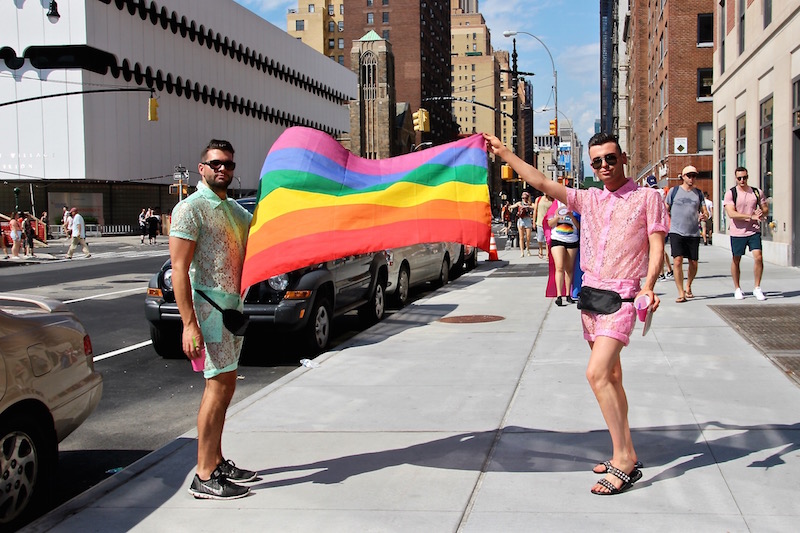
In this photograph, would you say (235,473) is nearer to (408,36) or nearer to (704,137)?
(704,137)

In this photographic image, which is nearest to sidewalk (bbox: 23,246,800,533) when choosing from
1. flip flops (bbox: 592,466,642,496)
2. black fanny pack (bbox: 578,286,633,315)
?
flip flops (bbox: 592,466,642,496)

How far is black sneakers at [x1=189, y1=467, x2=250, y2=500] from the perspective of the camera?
4.66 meters

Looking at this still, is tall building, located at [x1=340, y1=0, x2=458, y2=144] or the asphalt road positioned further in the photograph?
tall building, located at [x1=340, y1=0, x2=458, y2=144]

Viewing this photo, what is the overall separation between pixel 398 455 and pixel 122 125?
55130 mm

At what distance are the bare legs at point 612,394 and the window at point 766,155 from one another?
17362mm

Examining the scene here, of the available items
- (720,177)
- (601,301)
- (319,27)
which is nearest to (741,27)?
(720,177)

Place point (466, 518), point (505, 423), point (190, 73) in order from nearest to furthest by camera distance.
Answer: point (466, 518) → point (505, 423) → point (190, 73)

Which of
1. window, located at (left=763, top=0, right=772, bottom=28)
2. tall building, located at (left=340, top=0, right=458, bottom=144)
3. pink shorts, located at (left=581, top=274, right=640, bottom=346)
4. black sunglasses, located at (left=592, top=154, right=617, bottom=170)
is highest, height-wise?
tall building, located at (left=340, top=0, right=458, bottom=144)

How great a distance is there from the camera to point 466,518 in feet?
13.9

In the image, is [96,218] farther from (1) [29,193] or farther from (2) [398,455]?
(2) [398,455]

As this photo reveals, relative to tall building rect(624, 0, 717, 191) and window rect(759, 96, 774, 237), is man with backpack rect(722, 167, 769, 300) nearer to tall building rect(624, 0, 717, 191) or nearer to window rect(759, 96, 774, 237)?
window rect(759, 96, 774, 237)

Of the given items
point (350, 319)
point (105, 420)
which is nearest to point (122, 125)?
point (350, 319)

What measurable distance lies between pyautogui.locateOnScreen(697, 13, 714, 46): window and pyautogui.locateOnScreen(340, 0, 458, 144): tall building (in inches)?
3860

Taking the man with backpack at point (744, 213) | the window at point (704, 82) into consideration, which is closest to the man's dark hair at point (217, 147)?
the man with backpack at point (744, 213)
